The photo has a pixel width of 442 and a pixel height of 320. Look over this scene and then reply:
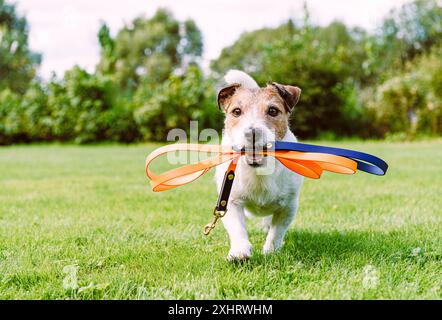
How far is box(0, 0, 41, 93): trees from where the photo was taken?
33.5 meters

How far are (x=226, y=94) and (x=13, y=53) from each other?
34777 mm

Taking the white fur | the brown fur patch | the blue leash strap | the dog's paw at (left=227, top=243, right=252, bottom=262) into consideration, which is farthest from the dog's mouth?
the white fur

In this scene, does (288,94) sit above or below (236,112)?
above

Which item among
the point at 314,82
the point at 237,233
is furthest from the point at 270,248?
the point at 314,82

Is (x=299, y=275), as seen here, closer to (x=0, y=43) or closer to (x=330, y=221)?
(x=330, y=221)

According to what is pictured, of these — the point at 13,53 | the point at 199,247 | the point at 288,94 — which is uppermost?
the point at 13,53

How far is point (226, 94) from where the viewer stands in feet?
12.8

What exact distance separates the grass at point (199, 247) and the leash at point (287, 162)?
495 millimetres

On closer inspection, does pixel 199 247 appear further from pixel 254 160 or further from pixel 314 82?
pixel 314 82

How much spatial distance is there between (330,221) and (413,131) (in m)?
15.9

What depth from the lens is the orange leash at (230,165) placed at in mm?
3129

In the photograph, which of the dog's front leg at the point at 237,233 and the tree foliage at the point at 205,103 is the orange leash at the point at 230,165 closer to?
the dog's front leg at the point at 237,233

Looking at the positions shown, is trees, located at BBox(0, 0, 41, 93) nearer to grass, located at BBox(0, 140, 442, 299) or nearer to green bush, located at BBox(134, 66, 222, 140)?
green bush, located at BBox(134, 66, 222, 140)

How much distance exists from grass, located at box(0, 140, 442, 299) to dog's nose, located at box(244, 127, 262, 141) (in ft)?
2.65
